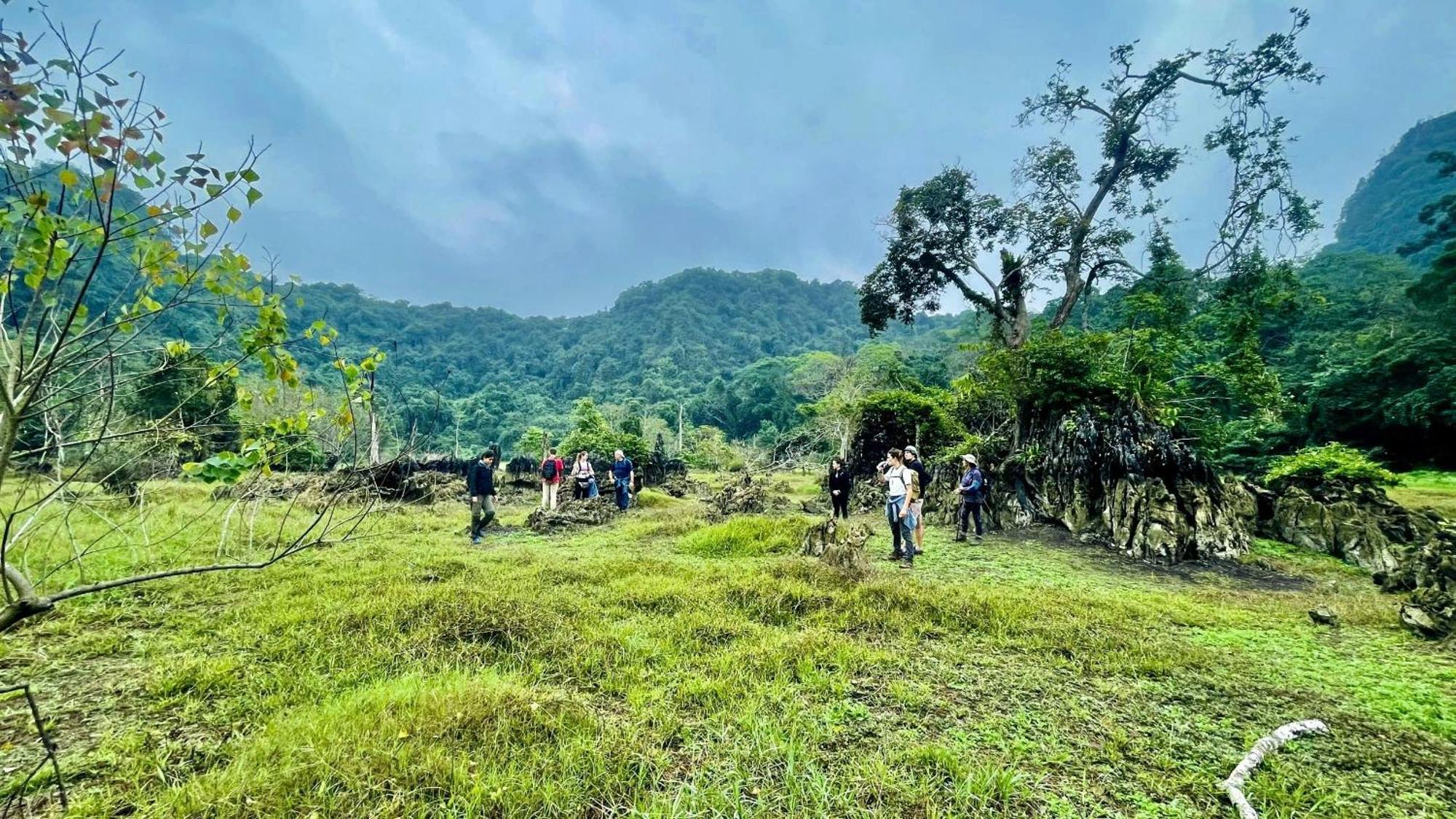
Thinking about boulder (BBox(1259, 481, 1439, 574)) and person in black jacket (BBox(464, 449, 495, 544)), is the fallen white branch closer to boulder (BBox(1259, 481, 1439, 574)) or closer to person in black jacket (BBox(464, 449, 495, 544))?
boulder (BBox(1259, 481, 1439, 574))

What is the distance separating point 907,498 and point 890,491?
0.27m

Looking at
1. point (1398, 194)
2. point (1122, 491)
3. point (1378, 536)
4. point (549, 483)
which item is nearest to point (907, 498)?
point (1122, 491)

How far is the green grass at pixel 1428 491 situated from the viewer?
11.4 meters

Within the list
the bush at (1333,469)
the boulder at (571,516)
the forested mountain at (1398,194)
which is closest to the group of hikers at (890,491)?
the boulder at (571,516)

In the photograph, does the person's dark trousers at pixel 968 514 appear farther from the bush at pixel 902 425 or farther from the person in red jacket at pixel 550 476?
the person in red jacket at pixel 550 476

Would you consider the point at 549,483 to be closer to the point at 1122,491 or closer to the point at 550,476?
the point at 550,476

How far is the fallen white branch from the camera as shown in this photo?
2.76 metres

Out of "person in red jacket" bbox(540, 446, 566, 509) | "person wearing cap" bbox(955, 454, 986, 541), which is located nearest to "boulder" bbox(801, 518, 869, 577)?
"person wearing cap" bbox(955, 454, 986, 541)

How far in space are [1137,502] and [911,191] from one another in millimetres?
10788

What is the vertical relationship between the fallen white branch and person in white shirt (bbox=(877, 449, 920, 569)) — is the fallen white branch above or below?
below

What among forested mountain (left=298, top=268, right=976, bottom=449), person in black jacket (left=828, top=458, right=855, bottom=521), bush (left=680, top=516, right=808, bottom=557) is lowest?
bush (left=680, top=516, right=808, bottom=557)

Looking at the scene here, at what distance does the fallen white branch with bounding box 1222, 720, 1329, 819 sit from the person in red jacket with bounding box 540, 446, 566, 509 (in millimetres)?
12473

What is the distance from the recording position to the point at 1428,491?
1391 centimetres

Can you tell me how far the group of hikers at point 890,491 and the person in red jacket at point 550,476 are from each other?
0.06ft
